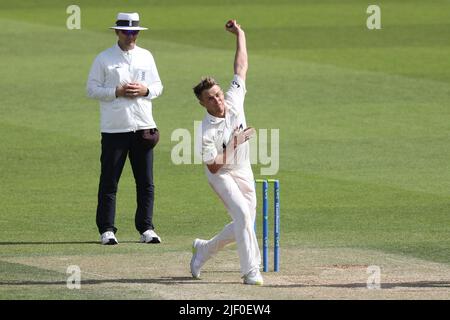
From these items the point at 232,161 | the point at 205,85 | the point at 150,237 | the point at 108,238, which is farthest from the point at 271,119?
the point at 205,85

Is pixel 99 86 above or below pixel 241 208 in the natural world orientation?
above

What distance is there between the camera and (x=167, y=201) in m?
16.2

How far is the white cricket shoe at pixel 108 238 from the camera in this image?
44.2ft

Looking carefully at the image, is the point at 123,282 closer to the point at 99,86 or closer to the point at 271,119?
the point at 99,86

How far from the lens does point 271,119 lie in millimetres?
21078

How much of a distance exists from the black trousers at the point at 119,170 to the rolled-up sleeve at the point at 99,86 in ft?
1.28

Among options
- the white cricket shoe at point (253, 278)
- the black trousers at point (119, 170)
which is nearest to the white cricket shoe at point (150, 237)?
the black trousers at point (119, 170)

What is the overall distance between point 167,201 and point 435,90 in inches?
327

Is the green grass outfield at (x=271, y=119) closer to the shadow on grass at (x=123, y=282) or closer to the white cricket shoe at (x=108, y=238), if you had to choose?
the white cricket shoe at (x=108, y=238)

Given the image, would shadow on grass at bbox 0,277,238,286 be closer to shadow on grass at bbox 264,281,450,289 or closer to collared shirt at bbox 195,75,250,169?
shadow on grass at bbox 264,281,450,289

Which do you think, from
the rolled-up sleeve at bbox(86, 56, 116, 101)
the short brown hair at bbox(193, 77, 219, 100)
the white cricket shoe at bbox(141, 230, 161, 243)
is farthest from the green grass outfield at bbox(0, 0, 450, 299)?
the short brown hair at bbox(193, 77, 219, 100)

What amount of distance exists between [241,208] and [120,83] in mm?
Answer: 2924

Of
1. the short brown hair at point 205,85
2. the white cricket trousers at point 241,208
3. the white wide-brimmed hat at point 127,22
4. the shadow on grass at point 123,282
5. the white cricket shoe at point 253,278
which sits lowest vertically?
the shadow on grass at point 123,282
